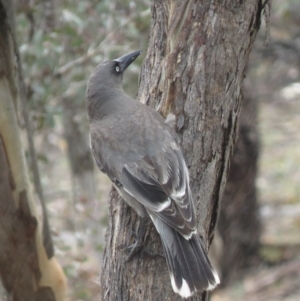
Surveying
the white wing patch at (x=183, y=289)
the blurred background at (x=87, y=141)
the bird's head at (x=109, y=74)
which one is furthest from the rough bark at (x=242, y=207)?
the white wing patch at (x=183, y=289)

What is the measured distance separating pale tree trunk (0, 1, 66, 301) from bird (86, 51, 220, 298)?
19.7 inches

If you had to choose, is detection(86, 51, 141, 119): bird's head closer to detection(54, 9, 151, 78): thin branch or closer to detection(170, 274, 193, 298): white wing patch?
detection(170, 274, 193, 298): white wing patch

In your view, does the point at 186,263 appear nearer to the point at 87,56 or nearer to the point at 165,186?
→ the point at 165,186

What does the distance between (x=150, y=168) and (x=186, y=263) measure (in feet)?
1.85

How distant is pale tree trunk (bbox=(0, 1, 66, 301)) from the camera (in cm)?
377

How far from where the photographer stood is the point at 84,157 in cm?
677

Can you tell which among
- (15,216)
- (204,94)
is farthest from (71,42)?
(204,94)

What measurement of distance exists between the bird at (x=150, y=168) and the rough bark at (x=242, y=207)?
322cm

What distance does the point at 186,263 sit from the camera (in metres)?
2.77

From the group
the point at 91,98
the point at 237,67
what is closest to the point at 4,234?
the point at 91,98

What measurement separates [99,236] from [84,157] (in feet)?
3.12

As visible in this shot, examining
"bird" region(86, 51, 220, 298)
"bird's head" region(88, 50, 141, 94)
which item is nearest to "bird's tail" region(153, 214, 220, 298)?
"bird" region(86, 51, 220, 298)

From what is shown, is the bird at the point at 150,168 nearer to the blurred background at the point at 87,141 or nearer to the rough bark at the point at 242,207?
the blurred background at the point at 87,141

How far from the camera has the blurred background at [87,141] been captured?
212 inches
